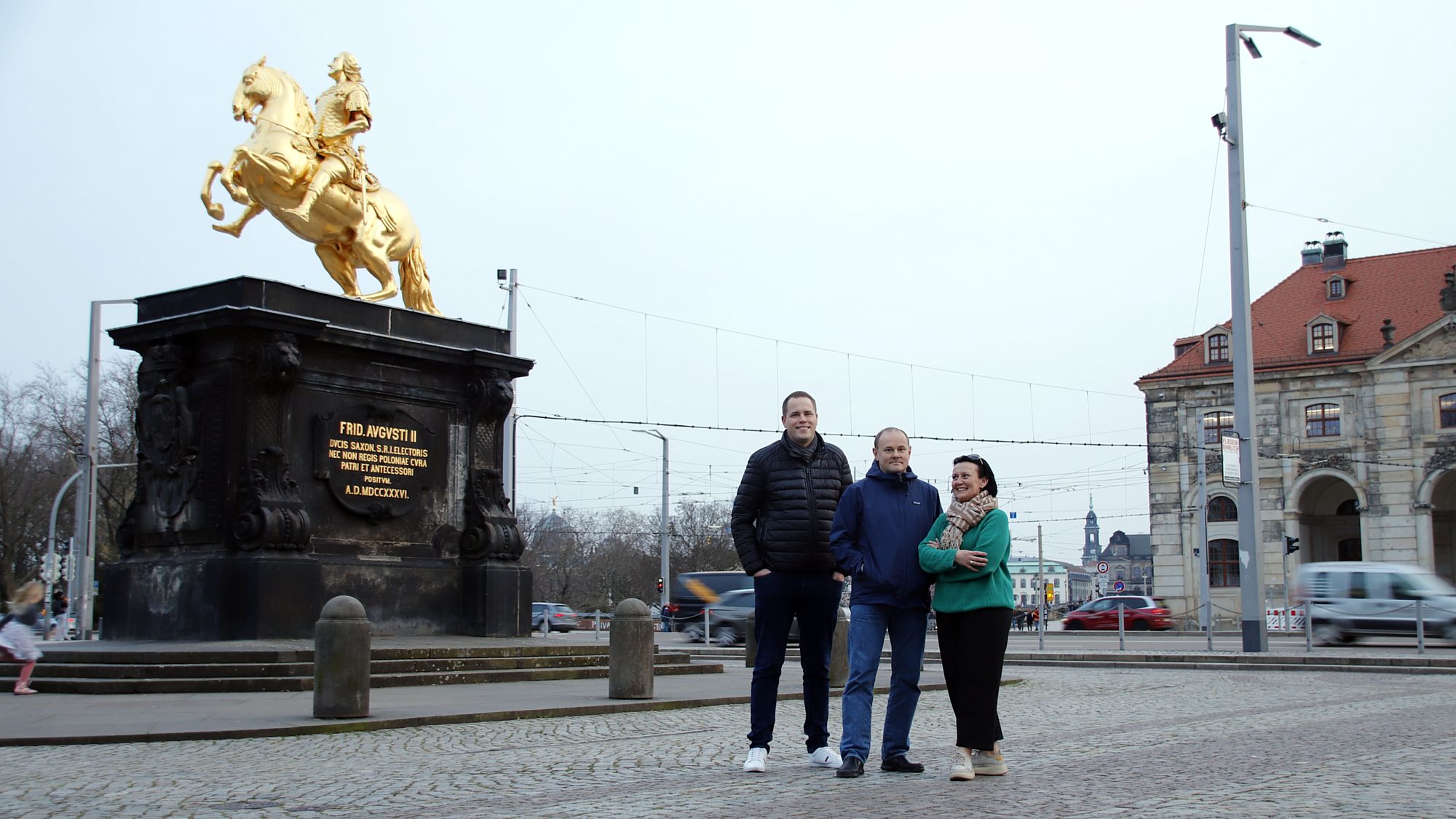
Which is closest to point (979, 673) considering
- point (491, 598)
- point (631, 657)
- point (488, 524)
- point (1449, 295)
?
point (631, 657)

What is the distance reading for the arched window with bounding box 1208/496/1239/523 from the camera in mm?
59688

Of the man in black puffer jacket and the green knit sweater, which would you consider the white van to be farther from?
the green knit sweater

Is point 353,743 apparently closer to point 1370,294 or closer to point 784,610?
point 784,610

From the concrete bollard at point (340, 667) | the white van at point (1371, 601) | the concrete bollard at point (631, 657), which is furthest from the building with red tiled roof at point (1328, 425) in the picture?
the concrete bollard at point (340, 667)

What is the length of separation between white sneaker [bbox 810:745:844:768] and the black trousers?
80 cm

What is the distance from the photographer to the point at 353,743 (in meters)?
10.1

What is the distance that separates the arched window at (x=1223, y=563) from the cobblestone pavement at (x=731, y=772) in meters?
49.0

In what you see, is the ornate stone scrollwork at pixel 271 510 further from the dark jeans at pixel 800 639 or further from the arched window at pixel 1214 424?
the arched window at pixel 1214 424

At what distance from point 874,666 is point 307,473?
33.8 feet

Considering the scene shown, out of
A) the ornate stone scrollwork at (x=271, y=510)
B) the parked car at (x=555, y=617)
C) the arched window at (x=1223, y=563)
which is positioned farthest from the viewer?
the arched window at (x=1223, y=563)

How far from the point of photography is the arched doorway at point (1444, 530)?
56.9m

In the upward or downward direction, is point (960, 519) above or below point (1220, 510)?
below

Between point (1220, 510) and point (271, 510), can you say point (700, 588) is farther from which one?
point (271, 510)

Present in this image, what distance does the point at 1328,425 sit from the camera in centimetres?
5728
